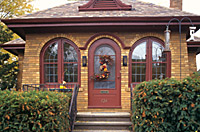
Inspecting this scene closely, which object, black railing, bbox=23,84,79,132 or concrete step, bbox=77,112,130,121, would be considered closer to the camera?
black railing, bbox=23,84,79,132

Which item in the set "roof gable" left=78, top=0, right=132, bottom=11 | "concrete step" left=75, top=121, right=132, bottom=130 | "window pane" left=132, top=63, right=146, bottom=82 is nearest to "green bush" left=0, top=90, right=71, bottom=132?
"concrete step" left=75, top=121, right=132, bottom=130

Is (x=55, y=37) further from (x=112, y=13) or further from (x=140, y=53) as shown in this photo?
(x=140, y=53)

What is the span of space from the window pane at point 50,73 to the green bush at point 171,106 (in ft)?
12.1

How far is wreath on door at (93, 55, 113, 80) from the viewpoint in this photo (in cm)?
661

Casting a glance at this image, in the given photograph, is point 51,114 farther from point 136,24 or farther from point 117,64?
point 136,24

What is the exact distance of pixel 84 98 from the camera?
670cm

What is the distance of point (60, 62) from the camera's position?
6867 millimetres

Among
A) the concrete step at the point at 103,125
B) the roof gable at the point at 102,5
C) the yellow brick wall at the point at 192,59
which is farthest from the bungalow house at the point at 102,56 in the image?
the yellow brick wall at the point at 192,59

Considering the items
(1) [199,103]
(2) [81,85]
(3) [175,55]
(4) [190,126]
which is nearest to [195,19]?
(3) [175,55]

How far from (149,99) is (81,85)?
3158mm

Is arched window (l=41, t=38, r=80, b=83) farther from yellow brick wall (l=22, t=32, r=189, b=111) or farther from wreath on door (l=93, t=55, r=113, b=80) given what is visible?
wreath on door (l=93, t=55, r=113, b=80)

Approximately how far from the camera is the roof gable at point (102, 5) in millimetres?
7395

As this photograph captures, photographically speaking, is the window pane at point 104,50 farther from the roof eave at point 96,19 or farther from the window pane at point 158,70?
the window pane at point 158,70

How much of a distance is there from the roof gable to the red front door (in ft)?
4.90
